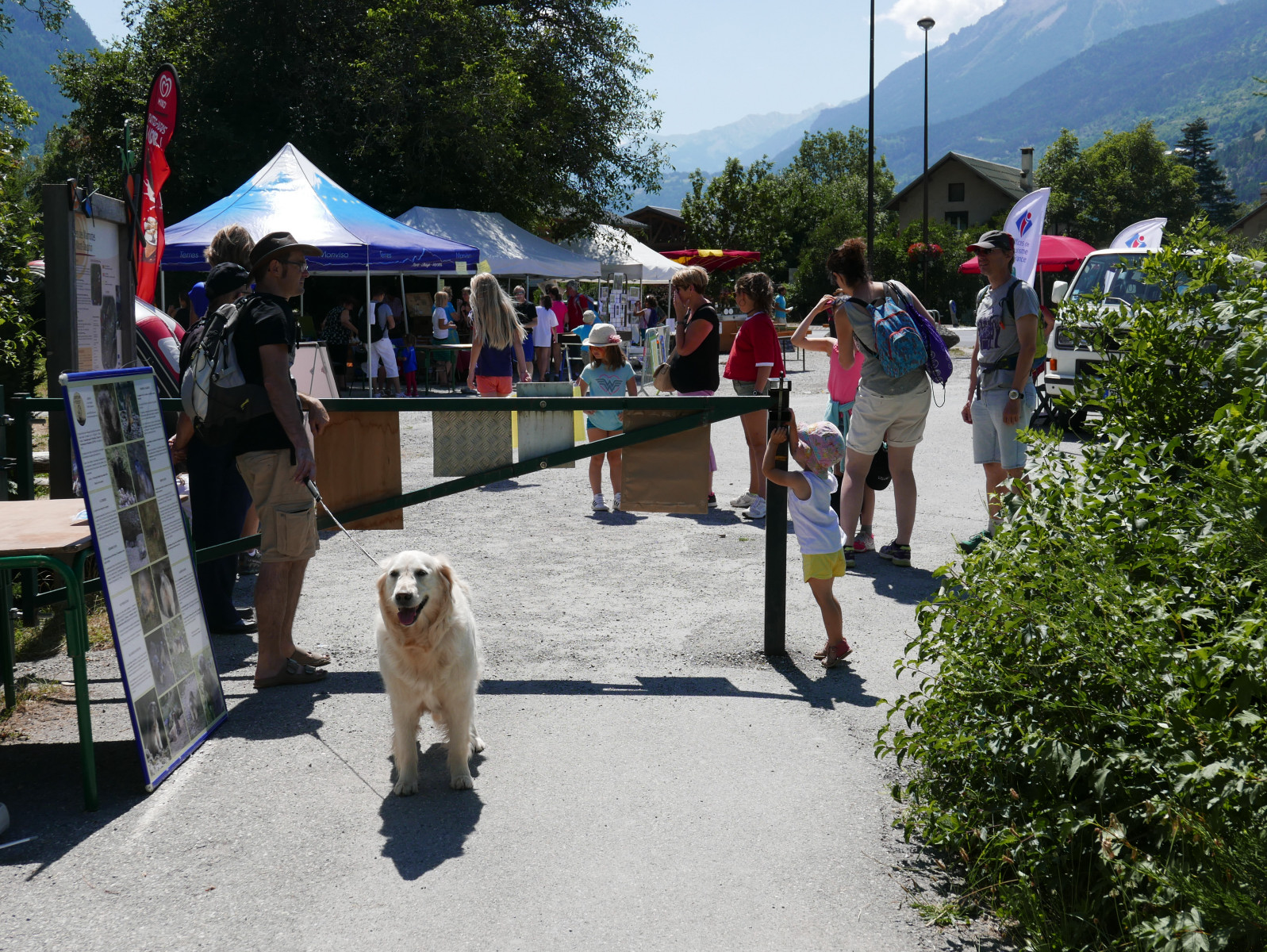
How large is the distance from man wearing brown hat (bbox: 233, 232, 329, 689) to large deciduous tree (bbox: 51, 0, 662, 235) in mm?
20912

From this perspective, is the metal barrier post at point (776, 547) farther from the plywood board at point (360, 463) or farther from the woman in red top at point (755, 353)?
the woman in red top at point (755, 353)

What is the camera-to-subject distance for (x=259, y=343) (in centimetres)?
451

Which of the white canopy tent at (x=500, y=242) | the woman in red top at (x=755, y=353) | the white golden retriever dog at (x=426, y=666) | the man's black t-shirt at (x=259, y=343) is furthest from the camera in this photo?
the white canopy tent at (x=500, y=242)

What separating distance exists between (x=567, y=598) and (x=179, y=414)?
2.44m

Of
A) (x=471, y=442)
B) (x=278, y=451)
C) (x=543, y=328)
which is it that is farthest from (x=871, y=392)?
(x=543, y=328)

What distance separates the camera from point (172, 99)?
8.35m

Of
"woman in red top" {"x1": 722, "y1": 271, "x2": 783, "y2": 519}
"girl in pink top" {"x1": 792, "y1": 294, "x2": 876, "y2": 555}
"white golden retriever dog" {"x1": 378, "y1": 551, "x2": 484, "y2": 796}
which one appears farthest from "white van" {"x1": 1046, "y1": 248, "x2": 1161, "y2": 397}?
"white golden retriever dog" {"x1": 378, "y1": 551, "x2": 484, "y2": 796}

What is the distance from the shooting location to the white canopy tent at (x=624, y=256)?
28.3m

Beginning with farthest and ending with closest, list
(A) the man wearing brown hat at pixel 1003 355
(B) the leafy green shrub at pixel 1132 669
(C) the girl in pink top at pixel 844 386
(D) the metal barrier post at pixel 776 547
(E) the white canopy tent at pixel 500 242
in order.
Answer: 1. (E) the white canopy tent at pixel 500 242
2. (C) the girl in pink top at pixel 844 386
3. (A) the man wearing brown hat at pixel 1003 355
4. (D) the metal barrier post at pixel 776 547
5. (B) the leafy green shrub at pixel 1132 669

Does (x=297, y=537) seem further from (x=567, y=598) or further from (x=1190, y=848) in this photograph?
(x=1190, y=848)

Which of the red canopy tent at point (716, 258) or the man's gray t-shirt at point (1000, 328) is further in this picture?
the red canopy tent at point (716, 258)

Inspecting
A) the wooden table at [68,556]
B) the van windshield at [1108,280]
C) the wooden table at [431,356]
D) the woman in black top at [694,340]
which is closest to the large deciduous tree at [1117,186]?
the wooden table at [431,356]

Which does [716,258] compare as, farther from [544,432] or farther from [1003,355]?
[544,432]

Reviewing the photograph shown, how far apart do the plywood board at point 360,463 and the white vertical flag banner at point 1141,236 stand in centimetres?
1021
